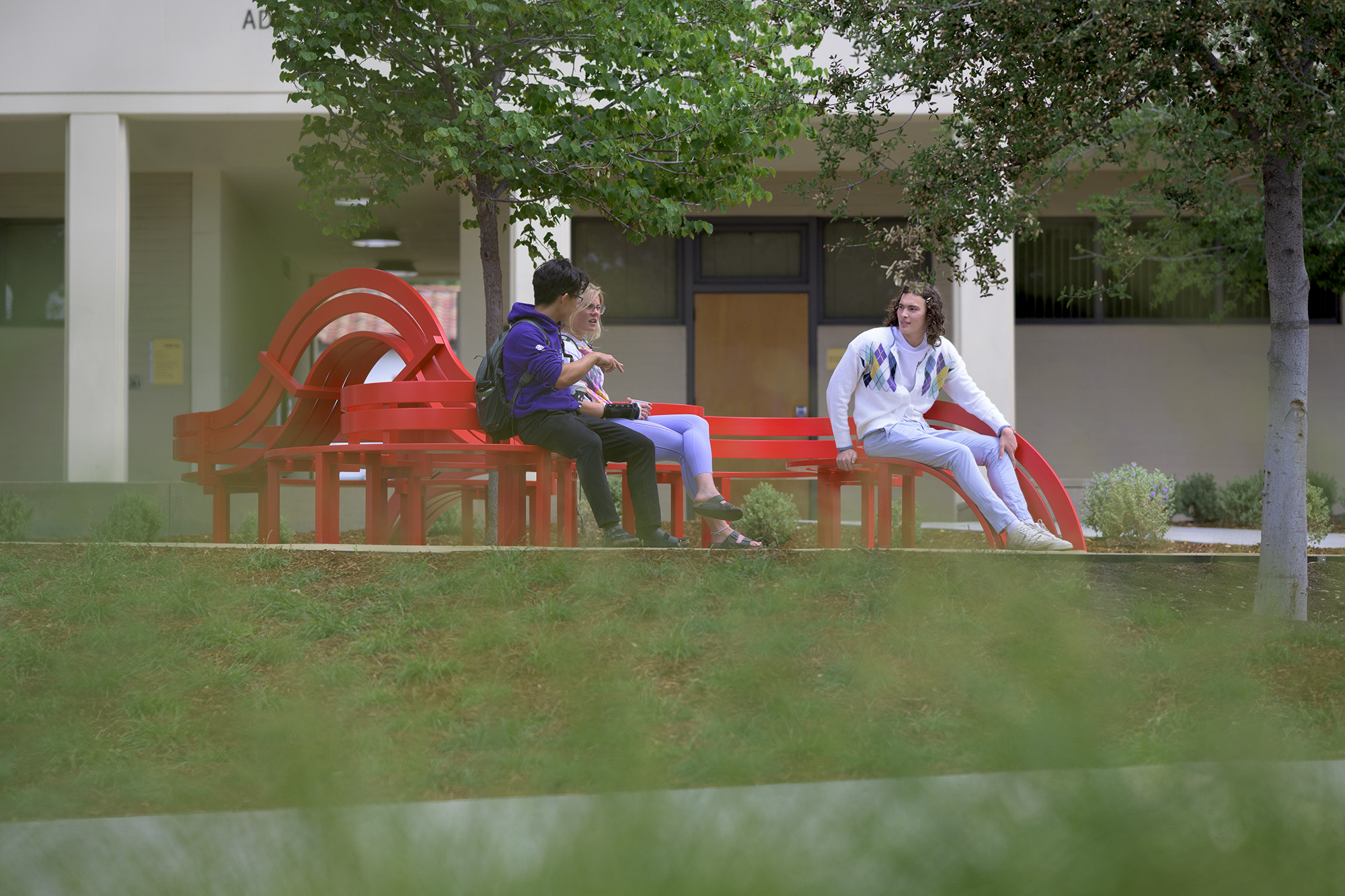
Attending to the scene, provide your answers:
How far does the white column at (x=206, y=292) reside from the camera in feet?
A: 43.2

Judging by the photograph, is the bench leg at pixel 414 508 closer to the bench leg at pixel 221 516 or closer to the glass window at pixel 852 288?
the bench leg at pixel 221 516

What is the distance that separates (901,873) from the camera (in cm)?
128

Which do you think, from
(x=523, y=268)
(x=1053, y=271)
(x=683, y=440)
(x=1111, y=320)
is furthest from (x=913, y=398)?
(x=1111, y=320)

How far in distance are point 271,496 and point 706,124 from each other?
11.0ft

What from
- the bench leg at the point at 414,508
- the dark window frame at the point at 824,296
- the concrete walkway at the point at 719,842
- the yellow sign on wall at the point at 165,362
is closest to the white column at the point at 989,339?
the dark window frame at the point at 824,296

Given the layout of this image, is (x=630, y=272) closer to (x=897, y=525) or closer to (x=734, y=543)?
(x=897, y=525)

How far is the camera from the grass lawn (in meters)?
2.36

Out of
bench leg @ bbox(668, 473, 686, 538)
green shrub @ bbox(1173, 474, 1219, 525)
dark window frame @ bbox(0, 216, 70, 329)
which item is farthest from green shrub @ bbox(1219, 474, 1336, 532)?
dark window frame @ bbox(0, 216, 70, 329)

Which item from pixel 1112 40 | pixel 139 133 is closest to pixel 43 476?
pixel 139 133

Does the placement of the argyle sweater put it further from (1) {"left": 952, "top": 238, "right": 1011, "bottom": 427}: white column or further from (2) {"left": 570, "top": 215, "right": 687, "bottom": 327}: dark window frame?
(2) {"left": 570, "top": 215, "right": 687, "bottom": 327}: dark window frame

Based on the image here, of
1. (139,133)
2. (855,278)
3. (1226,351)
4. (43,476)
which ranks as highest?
(139,133)

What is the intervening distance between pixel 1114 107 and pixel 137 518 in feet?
23.2

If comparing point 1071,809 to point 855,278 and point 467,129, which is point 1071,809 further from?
point 855,278

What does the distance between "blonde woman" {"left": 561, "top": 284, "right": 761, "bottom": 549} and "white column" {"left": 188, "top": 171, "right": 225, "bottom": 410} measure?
895 centimetres
